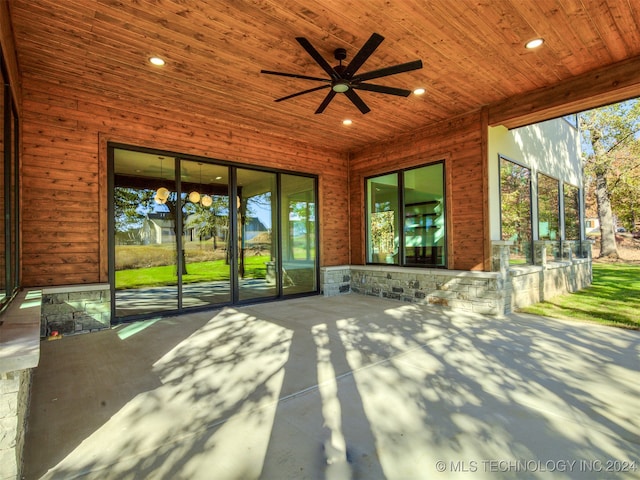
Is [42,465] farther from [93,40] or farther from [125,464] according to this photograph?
[93,40]

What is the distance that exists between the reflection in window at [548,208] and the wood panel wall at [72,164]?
6756 mm

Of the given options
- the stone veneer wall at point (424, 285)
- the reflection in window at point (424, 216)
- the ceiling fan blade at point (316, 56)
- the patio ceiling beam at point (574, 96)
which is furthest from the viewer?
the reflection in window at point (424, 216)

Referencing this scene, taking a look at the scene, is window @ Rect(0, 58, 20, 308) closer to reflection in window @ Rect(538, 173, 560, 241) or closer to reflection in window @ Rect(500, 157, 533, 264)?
reflection in window @ Rect(500, 157, 533, 264)

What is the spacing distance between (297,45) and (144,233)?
143 inches

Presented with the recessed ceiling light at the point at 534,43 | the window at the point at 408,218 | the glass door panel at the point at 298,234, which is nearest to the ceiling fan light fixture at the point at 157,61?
the glass door panel at the point at 298,234

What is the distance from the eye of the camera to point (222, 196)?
5.95 meters

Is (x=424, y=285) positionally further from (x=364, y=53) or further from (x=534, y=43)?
(x=364, y=53)

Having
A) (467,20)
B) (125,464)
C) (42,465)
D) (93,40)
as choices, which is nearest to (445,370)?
(125,464)

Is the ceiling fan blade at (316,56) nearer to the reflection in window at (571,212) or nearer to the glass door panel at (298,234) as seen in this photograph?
the glass door panel at (298,234)

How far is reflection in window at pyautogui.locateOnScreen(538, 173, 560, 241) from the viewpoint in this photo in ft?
22.0

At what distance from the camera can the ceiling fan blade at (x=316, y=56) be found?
10.0 ft

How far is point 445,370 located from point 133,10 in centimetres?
435

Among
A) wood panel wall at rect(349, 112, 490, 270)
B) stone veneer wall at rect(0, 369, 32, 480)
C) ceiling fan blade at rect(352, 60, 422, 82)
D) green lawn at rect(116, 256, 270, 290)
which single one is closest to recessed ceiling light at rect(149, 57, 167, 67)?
ceiling fan blade at rect(352, 60, 422, 82)

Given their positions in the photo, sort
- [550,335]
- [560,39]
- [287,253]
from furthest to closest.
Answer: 1. [287,253]
2. [550,335]
3. [560,39]
